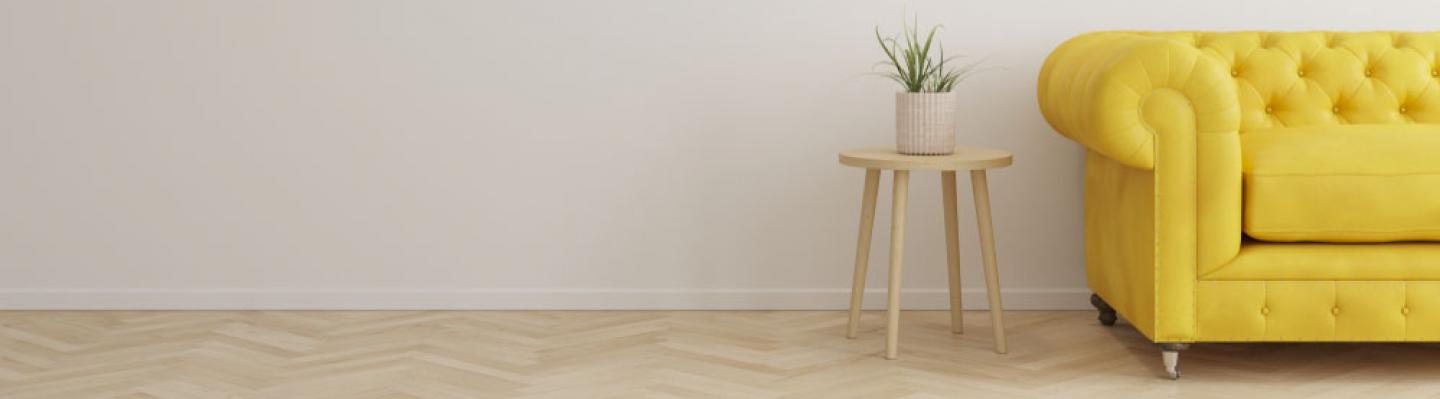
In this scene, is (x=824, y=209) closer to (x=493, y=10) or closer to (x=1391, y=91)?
(x=493, y=10)

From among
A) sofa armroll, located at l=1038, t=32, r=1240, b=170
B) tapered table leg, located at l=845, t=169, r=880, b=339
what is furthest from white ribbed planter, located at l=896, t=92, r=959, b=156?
sofa armroll, located at l=1038, t=32, r=1240, b=170

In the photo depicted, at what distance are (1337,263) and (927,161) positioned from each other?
755 mm

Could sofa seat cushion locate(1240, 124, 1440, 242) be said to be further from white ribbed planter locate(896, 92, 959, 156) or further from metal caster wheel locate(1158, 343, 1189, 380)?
white ribbed planter locate(896, 92, 959, 156)

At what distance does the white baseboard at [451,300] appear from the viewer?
370 centimetres

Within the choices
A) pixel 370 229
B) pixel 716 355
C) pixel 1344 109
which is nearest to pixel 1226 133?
pixel 1344 109

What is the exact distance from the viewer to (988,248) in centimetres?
313

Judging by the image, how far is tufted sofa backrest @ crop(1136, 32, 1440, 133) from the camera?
329cm

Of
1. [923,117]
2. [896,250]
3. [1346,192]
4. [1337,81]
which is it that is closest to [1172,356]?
[1346,192]

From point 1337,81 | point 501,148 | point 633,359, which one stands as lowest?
point 633,359

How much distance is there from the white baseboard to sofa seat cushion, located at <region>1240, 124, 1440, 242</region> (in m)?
1.04

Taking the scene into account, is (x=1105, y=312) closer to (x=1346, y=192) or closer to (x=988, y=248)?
(x=988, y=248)

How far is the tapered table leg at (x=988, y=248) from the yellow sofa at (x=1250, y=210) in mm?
276

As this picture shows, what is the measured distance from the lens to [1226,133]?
270cm

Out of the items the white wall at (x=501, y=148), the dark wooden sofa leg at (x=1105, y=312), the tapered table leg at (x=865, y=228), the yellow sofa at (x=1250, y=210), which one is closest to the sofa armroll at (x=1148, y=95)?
the yellow sofa at (x=1250, y=210)
